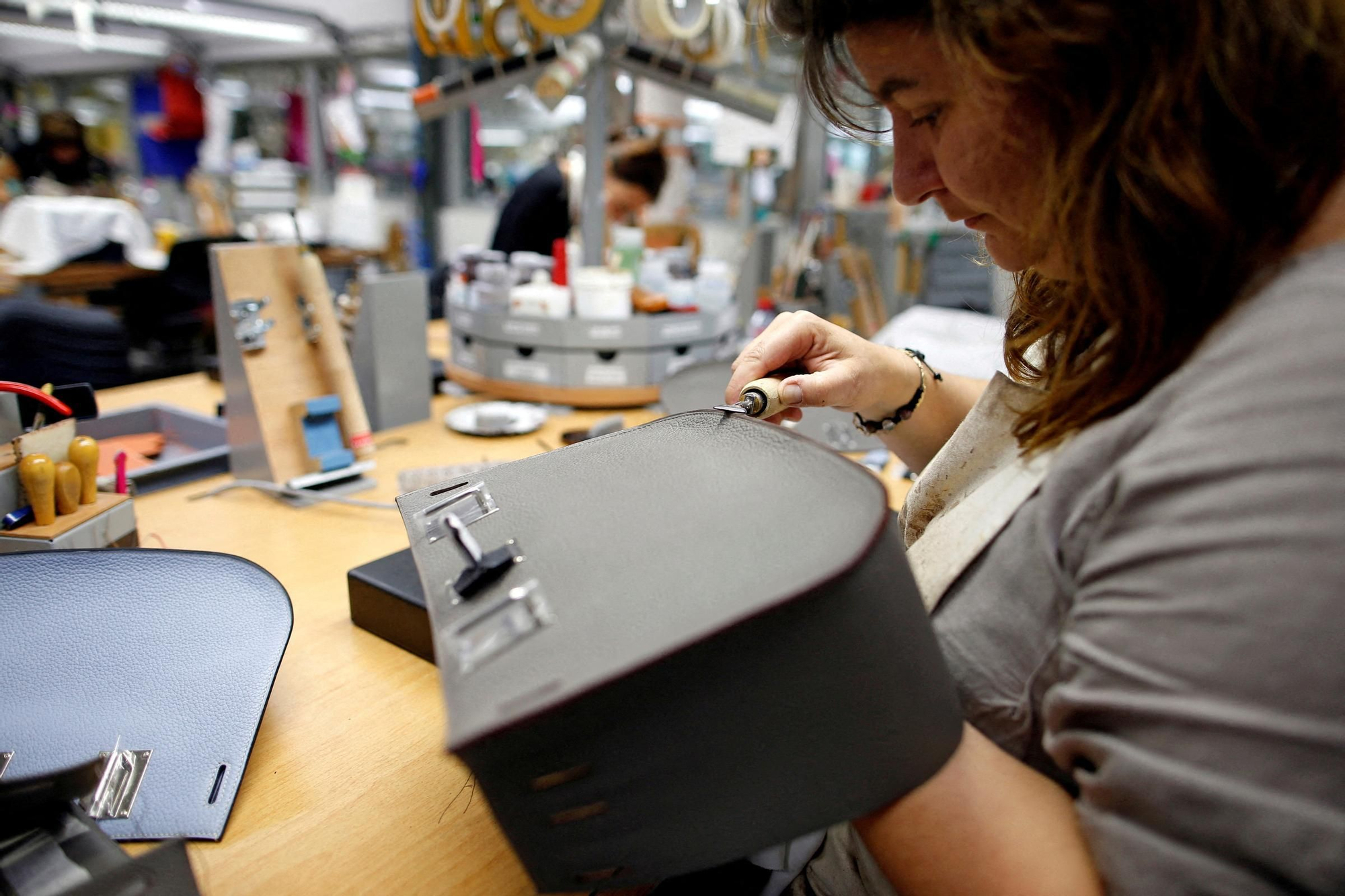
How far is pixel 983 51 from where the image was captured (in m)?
0.45

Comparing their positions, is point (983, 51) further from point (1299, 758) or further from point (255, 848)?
point (255, 848)

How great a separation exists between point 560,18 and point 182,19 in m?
6.37

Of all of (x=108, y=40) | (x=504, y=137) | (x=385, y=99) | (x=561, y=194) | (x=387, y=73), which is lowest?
(x=561, y=194)

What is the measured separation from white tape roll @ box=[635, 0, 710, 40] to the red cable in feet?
4.15

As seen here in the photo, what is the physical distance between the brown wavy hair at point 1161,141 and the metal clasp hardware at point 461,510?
381 mm

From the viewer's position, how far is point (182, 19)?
19.9 feet

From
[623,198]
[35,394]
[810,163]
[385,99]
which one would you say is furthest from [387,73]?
[35,394]

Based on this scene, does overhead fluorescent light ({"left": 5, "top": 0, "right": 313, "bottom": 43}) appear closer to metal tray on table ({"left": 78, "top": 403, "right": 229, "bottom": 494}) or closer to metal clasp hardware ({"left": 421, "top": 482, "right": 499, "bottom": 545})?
metal tray on table ({"left": 78, "top": 403, "right": 229, "bottom": 494})

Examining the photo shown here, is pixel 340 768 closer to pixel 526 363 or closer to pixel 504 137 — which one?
pixel 526 363

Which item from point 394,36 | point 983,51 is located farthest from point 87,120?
point 983,51

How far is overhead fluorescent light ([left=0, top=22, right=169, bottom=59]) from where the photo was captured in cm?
695

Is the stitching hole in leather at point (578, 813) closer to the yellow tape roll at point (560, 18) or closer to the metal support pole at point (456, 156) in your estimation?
the yellow tape roll at point (560, 18)

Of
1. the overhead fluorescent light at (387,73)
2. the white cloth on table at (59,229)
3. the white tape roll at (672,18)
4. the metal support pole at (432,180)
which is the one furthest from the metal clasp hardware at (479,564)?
the overhead fluorescent light at (387,73)

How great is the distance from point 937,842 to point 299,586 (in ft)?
2.49
